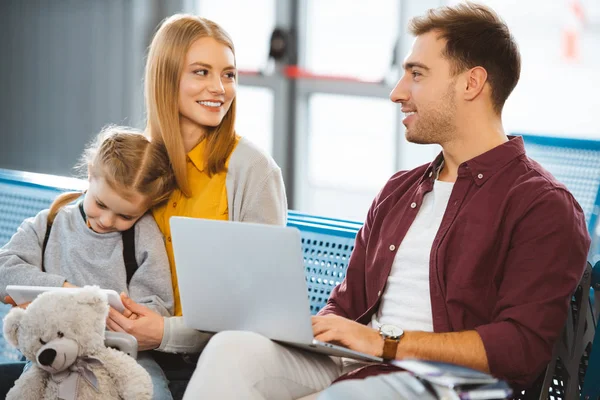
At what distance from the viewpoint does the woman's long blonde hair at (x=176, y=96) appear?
2.32 metres

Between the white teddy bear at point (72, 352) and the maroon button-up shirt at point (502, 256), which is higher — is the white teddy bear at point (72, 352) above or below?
below

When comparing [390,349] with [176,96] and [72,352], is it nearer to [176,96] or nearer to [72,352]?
[72,352]

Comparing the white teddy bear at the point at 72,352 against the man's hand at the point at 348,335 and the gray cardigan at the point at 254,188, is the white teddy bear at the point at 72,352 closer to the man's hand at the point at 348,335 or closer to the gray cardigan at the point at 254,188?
the gray cardigan at the point at 254,188

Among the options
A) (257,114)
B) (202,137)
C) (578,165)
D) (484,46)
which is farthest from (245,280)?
(257,114)

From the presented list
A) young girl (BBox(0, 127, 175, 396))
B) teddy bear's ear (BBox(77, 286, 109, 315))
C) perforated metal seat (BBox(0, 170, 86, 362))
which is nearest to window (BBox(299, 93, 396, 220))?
perforated metal seat (BBox(0, 170, 86, 362))

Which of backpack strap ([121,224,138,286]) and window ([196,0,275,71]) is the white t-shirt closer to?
backpack strap ([121,224,138,286])

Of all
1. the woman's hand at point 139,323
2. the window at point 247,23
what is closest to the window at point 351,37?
the window at point 247,23

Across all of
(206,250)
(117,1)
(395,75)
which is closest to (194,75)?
(206,250)

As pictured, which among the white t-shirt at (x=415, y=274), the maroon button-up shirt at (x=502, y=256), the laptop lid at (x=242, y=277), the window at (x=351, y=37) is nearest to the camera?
the laptop lid at (x=242, y=277)

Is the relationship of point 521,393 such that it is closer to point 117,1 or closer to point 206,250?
point 206,250

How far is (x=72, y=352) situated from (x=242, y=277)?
0.46 meters

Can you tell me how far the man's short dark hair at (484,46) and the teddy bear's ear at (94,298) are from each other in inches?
39.9

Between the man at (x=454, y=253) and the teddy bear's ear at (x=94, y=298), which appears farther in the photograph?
the teddy bear's ear at (x=94, y=298)

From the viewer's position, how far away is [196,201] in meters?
2.33
